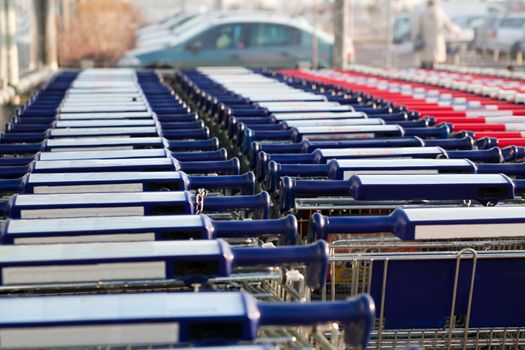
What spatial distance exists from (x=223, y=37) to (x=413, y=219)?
1785 centimetres

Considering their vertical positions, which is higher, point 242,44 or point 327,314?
point 242,44

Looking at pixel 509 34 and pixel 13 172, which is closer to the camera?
pixel 13 172

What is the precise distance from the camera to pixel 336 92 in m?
8.34

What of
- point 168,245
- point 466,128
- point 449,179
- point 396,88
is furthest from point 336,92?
point 168,245

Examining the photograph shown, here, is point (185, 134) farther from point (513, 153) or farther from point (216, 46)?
point (216, 46)

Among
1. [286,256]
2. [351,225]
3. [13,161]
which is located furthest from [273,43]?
[286,256]

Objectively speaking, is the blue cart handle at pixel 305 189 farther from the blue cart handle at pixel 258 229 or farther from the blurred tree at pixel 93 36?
the blurred tree at pixel 93 36

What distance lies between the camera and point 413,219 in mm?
3049

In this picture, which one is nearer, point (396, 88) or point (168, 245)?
point (168, 245)

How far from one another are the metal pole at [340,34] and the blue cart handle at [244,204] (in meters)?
11.4

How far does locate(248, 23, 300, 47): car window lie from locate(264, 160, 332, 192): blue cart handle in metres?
16.8

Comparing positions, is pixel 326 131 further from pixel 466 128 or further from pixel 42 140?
pixel 42 140

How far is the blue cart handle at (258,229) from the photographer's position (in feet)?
9.66

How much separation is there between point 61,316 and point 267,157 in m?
2.25
